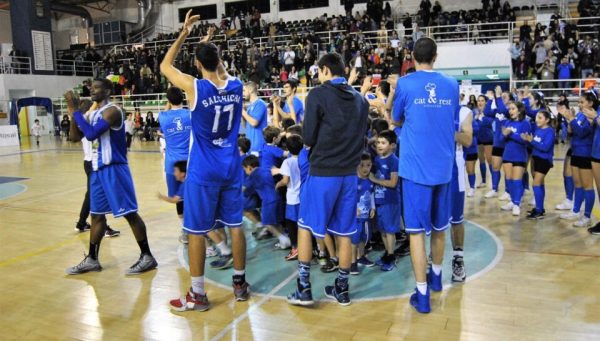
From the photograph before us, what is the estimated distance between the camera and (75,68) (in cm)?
3181

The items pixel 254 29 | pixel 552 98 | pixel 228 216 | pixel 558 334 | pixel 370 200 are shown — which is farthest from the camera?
pixel 254 29

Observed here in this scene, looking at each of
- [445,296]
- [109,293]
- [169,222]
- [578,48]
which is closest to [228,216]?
[109,293]

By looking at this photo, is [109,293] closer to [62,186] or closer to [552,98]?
[62,186]

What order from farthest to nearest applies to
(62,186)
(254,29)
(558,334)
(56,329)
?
1. (254,29)
2. (62,186)
3. (56,329)
4. (558,334)

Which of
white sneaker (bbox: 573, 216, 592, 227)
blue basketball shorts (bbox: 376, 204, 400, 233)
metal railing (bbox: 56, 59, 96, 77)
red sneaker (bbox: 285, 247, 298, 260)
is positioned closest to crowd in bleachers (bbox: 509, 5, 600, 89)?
white sneaker (bbox: 573, 216, 592, 227)

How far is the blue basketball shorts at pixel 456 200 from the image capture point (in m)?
4.39

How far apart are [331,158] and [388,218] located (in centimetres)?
148

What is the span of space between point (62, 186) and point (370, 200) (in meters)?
8.19

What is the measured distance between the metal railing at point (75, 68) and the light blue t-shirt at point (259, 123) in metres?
27.9

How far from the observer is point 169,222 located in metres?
7.36

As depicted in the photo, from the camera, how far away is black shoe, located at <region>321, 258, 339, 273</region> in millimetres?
4965

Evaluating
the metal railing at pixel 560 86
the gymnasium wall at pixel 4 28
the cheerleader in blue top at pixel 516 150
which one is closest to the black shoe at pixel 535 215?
the cheerleader in blue top at pixel 516 150

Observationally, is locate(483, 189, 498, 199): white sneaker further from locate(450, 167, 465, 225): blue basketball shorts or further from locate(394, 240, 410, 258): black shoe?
locate(450, 167, 465, 225): blue basketball shorts

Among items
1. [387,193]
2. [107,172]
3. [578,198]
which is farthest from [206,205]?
[578,198]
